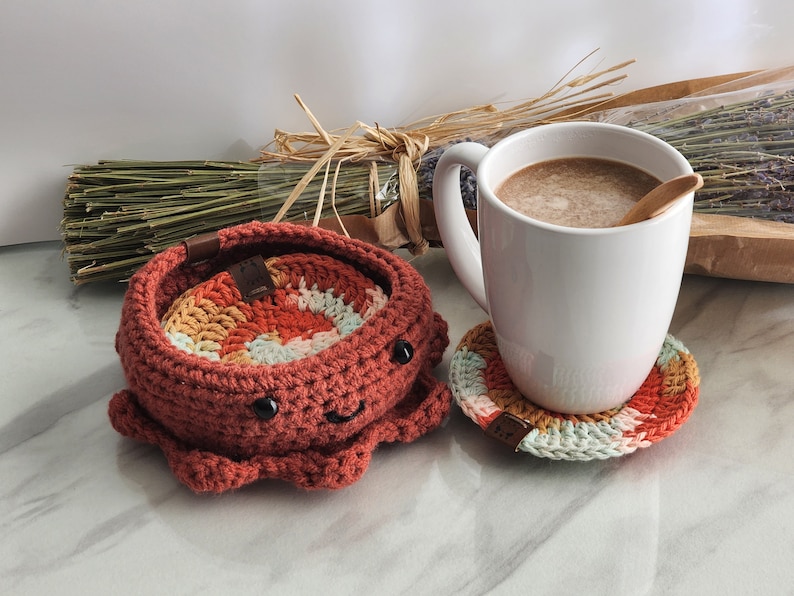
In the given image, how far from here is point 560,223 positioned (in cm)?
50

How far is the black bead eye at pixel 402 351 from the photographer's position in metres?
0.54

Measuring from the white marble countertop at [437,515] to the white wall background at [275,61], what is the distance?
11.9 inches

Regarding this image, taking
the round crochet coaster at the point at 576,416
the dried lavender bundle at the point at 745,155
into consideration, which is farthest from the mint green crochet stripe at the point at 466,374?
the dried lavender bundle at the point at 745,155

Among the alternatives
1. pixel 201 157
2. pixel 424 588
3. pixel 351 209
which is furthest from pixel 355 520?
pixel 201 157

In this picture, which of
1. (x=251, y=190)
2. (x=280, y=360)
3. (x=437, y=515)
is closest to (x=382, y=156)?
(x=251, y=190)

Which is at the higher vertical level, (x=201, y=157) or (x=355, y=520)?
(x=201, y=157)

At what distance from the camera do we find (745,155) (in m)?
0.67

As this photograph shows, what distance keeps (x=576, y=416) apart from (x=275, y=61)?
47 centimetres

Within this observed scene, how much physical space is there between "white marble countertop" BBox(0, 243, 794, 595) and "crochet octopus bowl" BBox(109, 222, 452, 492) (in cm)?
3

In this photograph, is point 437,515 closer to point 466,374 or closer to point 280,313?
point 466,374

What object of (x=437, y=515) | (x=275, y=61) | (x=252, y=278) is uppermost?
(x=275, y=61)

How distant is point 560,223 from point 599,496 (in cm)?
19

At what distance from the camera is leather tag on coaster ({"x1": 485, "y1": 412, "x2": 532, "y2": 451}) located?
1.77 ft

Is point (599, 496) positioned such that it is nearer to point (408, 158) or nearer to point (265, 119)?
point (408, 158)
